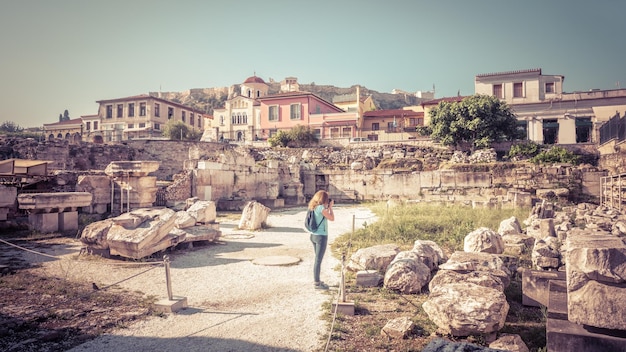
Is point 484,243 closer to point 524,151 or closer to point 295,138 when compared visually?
point 524,151

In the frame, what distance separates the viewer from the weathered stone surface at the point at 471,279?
508cm

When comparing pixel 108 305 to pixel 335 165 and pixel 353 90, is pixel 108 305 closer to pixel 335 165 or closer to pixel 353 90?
pixel 335 165

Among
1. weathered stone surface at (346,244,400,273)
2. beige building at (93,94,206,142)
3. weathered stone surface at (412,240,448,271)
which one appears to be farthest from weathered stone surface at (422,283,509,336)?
beige building at (93,94,206,142)

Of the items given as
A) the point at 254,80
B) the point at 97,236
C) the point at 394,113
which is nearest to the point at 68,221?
the point at 97,236

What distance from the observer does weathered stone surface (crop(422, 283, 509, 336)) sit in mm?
4230

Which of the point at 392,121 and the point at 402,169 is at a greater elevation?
the point at 392,121

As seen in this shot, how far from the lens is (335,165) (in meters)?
27.3

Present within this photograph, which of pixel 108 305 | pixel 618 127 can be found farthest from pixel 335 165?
pixel 108 305

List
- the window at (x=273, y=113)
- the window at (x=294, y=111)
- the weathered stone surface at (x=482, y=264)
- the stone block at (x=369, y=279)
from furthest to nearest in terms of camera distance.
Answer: the window at (x=273, y=113) → the window at (x=294, y=111) → the stone block at (x=369, y=279) → the weathered stone surface at (x=482, y=264)

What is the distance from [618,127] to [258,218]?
62.2 ft

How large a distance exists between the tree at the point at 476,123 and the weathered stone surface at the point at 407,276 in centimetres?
2425

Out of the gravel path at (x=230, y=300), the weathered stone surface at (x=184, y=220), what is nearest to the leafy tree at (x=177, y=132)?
the weathered stone surface at (x=184, y=220)

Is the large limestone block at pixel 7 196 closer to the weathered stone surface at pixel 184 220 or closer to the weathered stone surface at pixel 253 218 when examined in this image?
the weathered stone surface at pixel 184 220

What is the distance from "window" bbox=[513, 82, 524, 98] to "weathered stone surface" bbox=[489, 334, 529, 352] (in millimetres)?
37725
